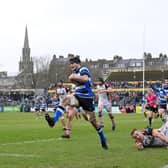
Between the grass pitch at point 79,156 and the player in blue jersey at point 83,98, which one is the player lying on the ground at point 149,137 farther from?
the player in blue jersey at point 83,98

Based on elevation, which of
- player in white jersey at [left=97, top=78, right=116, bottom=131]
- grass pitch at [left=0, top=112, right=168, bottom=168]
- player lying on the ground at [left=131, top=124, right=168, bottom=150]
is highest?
player in white jersey at [left=97, top=78, right=116, bottom=131]

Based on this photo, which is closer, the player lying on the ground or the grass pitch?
the grass pitch

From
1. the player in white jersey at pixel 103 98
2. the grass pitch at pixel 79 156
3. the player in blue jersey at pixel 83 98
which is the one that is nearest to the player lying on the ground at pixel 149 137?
the grass pitch at pixel 79 156

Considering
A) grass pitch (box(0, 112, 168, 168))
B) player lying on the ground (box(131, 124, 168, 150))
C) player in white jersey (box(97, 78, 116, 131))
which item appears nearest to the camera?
grass pitch (box(0, 112, 168, 168))

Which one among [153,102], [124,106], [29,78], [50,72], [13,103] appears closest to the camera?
[153,102]

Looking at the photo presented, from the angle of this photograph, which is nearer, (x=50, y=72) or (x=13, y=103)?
(x=13, y=103)

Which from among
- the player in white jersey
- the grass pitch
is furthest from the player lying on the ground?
the player in white jersey

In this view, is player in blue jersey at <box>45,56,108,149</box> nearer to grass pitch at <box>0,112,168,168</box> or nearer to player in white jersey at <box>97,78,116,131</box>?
grass pitch at <box>0,112,168,168</box>

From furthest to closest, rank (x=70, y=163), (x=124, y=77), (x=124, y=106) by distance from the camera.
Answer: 1. (x=124, y=77)
2. (x=124, y=106)
3. (x=70, y=163)

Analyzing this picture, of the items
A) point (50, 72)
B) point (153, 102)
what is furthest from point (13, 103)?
point (50, 72)

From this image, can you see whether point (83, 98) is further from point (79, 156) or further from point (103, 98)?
point (103, 98)

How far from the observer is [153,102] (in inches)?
1220

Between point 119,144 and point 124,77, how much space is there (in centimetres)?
11879

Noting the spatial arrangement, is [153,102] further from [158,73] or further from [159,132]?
[158,73]
